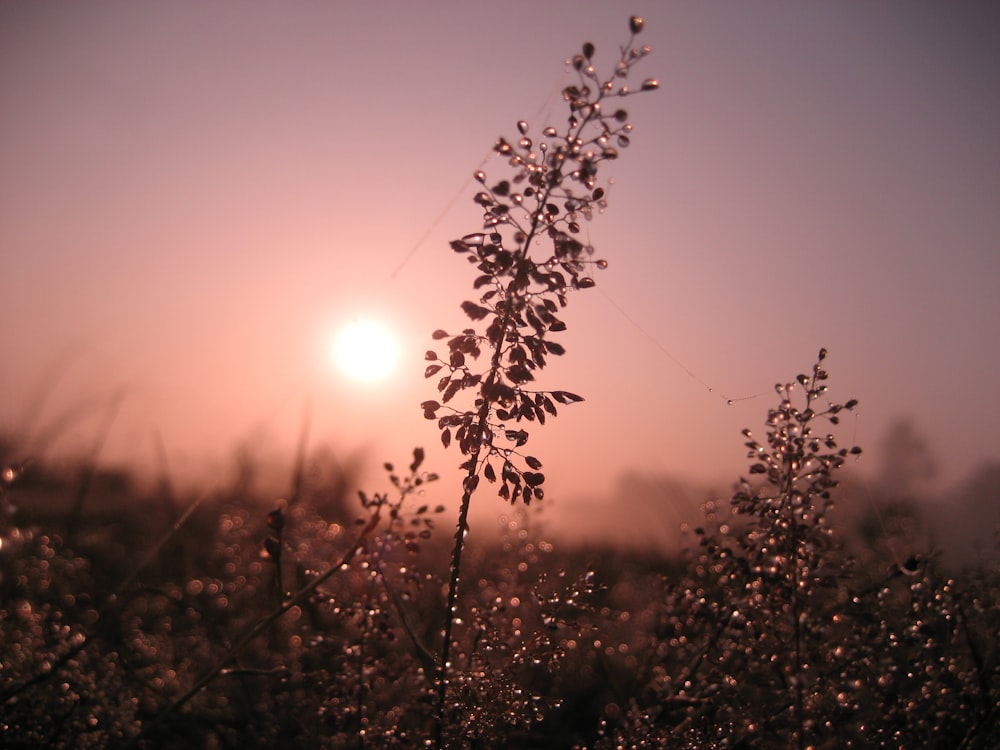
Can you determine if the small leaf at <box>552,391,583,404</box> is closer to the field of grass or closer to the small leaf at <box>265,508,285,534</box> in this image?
the field of grass

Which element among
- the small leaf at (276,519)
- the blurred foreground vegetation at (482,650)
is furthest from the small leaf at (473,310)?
the small leaf at (276,519)

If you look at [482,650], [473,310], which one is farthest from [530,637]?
[473,310]

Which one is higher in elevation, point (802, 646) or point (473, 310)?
point (473, 310)

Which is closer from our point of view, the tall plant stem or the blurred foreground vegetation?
the tall plant stem

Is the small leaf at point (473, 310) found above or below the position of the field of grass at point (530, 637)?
above

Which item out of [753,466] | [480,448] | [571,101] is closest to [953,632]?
[753,466]

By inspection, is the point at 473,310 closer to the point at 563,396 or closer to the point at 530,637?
the point at 563,396

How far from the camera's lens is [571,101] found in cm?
157

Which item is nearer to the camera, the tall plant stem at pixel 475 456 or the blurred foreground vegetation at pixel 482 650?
the tall plant stem at pixel 475 456

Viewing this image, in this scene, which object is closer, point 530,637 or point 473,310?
point 473,310

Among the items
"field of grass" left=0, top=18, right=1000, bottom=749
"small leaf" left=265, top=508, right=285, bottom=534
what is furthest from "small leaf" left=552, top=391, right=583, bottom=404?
"small leaf" left=265, top=508, right=285, bottom=534

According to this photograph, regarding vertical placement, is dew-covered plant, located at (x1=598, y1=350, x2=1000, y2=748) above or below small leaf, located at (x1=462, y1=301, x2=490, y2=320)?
below

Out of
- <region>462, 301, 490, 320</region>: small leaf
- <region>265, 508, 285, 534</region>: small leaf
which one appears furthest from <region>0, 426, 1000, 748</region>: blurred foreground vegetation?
<region>462, 301, 490, 320</region>: small leaf

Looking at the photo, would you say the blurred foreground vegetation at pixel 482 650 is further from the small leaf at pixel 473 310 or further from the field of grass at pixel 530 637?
the small leaf at pixel 473 310
